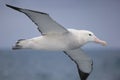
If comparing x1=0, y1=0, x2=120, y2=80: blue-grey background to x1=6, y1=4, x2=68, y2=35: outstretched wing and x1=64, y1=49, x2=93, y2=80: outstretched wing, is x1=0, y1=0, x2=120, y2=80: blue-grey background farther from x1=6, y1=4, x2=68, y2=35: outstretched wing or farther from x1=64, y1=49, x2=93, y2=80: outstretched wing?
x1=6, y1=4, x2=68, y2=35: outstretched wing

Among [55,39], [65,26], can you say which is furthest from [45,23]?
[65,26]

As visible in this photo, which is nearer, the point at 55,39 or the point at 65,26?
the point at 55,39

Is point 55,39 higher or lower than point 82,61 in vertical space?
higher

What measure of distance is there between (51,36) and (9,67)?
672 millimetres

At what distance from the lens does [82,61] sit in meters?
2.08

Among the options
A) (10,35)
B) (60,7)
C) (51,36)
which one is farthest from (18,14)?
(51,36)

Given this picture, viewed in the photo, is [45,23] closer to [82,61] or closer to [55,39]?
[55,39]

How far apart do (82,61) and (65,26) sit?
0.90 ft

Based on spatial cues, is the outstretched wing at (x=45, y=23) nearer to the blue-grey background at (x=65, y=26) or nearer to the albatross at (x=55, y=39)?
the albatross at (x=55, y=39)

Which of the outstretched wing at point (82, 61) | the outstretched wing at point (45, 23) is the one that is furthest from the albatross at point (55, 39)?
the outstretched wing at point (82, 61)

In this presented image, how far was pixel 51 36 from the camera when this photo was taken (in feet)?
5.99

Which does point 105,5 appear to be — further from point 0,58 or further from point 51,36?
point 0,58

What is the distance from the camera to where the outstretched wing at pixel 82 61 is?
204 centimetres

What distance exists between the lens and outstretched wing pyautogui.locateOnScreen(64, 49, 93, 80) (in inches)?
80.4
